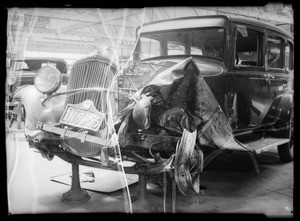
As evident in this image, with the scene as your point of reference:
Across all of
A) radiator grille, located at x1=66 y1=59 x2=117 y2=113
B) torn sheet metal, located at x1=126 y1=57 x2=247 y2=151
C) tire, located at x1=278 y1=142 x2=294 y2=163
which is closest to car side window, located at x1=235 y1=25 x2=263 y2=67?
torn sheet metal, located at x1=126 y1=57 x2=247 y2=151

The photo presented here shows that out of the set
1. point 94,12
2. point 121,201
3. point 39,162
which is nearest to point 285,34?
point 94,12

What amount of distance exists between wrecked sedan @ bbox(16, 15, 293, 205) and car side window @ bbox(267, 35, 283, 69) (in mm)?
157

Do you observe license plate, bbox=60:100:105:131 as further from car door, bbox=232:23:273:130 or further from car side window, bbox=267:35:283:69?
car side window, bbox=267:35:283:69

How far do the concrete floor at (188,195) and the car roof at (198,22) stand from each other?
4.73ft

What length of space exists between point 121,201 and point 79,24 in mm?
1879

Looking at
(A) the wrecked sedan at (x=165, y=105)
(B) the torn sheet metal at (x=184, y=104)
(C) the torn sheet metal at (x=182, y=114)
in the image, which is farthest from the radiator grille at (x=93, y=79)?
(B) the torn sheet metal at (x=184, y=104)

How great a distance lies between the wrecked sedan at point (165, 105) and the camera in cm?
252

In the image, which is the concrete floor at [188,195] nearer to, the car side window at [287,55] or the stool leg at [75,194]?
the stool leg at [75,194]

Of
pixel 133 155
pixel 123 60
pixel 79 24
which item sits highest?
pixel 79 24

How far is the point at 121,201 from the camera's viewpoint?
120 inches

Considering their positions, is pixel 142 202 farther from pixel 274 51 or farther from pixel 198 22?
pixel 274 51

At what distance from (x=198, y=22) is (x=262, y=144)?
63.6 inches

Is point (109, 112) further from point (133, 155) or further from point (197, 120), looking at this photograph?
point (197, 120)

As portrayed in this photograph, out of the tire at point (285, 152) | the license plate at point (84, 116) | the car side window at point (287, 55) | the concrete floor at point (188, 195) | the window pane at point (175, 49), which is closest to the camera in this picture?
the license plate at point (84, 116)
